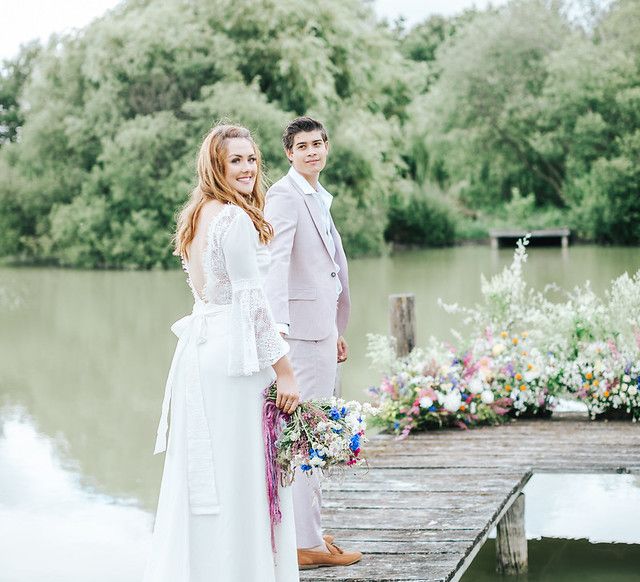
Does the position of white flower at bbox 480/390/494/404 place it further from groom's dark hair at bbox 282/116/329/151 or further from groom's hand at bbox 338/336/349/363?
groom's dark hair at bbox 282/116/329/151

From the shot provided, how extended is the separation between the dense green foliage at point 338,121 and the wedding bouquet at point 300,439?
22.3 meters

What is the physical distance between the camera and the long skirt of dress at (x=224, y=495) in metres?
3.37

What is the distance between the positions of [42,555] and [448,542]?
3.04 metres

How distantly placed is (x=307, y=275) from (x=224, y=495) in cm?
110

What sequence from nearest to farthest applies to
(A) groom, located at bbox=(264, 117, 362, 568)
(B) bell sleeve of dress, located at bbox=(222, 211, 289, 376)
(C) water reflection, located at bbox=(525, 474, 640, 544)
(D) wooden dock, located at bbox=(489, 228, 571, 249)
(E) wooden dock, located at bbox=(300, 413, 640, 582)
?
(B) bell sleeve of dress, located at bbox=(222, 211, 289, 376) → (A) groom, located at bbox=(264, 117, 362, 568) → (E) wooden dock, located at bbox=(300, 413, 640, 582) → (C) water reflection, located at bbox=(525, 474, 640, 544) → (D) wooden dock, located at bbox=(489, 228, 571, 249)

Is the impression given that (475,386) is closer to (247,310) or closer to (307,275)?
(307,275)

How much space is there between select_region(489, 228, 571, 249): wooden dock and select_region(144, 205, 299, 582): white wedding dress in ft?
108

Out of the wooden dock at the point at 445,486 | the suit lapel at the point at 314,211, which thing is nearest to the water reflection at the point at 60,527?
the wooden dock at the point at 445,486

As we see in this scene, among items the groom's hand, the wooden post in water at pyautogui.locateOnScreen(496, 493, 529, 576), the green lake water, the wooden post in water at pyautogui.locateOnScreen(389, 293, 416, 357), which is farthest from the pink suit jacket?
the wooden post in water at pyautogui.locateOnScreen(389, 293, 416, 357)

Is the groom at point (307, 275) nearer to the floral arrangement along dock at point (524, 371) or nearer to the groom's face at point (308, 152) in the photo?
the groom's face at point (308, 152)

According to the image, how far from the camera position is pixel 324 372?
4.19m

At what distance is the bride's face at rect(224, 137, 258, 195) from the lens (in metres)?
3.42

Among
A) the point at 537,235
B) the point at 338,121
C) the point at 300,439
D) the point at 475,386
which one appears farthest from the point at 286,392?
the point at 537,235

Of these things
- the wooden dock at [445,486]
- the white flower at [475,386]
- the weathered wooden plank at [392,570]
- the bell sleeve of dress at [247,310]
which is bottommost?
the wooden dock at [445,486]
